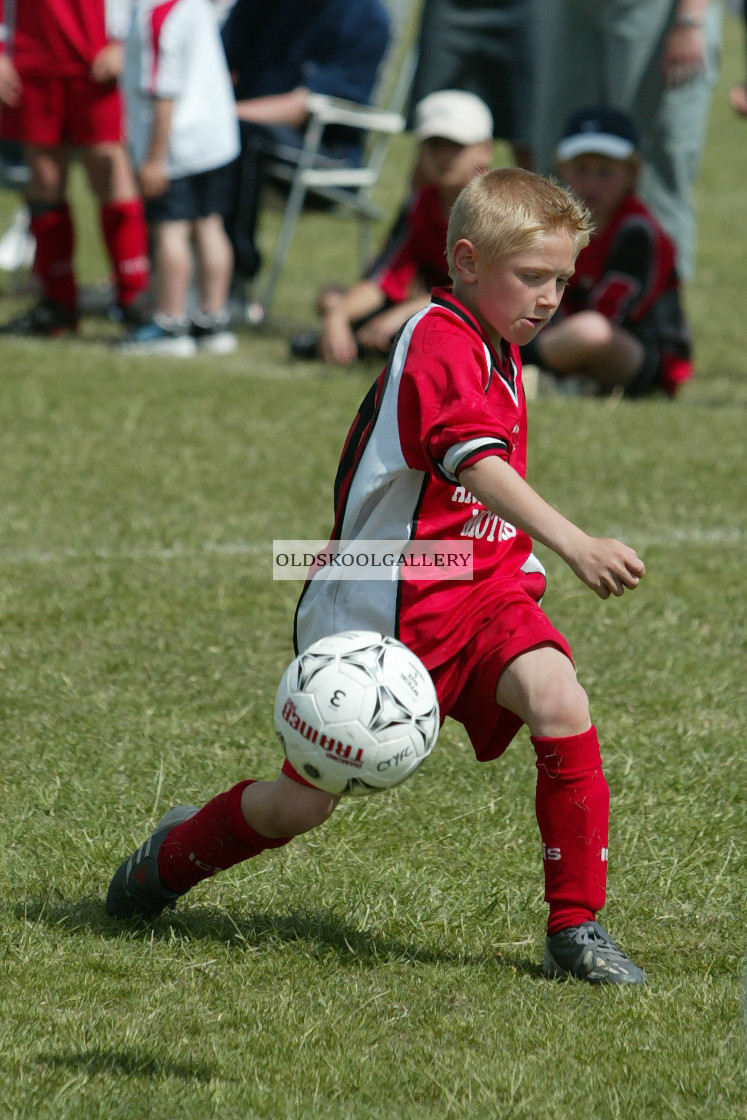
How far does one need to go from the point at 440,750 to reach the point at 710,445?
3115mm

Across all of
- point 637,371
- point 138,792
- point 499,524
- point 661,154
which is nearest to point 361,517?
point 499,524

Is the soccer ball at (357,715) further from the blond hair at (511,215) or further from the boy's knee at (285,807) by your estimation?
the blond hair at (511,215)

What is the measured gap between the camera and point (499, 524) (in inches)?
112

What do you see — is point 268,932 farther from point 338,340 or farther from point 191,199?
point 191,199

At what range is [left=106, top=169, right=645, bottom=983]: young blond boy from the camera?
8.66 ft

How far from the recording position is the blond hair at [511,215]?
267 centimetres

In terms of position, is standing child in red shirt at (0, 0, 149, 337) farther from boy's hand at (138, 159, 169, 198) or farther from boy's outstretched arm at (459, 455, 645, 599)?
boy's outstretched arm at (459, 455, 645, 599)

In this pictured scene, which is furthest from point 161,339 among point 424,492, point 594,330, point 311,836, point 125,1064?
point 125,1064

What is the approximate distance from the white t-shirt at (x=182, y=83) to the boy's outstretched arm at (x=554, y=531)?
5666 millimetres

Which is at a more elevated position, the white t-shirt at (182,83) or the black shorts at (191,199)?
the white t-shirt at (182,83)

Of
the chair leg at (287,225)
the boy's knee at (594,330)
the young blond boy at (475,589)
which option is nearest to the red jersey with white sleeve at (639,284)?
the boy's knee at (594,330)

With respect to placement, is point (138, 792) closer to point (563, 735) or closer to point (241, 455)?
point (563, 735)

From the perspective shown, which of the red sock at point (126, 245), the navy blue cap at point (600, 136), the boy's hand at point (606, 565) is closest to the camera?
the boy's hand at point (606, 565)

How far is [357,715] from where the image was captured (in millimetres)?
2521
